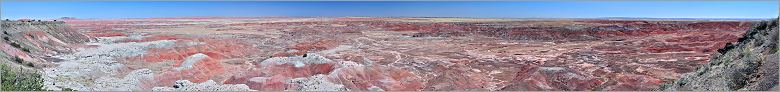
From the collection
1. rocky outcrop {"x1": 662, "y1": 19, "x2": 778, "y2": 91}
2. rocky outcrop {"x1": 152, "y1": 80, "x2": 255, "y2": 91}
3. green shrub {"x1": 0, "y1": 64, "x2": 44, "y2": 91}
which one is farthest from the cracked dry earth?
rocky outcrop {"x1": 662, "y1": 19, "x2": 778, "y2": 91}

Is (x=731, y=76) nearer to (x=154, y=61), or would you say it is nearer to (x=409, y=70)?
(x=409, y=70)

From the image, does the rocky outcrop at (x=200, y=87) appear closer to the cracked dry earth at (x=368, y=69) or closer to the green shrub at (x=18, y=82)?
the cracked dry earth at (x=368, y=69)

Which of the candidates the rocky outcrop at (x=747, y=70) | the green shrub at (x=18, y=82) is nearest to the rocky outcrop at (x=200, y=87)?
the green shrub at (x=18, y=82)

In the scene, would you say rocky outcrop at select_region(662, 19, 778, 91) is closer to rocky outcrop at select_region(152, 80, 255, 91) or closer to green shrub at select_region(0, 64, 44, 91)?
rocky outcrop at select_region(152, 80, 255, 91)

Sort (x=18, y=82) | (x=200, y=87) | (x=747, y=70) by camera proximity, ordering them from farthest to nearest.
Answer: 1. (x=200, y=87)
2. (x=18, y=82)
3. (x=747, y=70)

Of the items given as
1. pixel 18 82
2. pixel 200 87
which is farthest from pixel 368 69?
pixel 18 82

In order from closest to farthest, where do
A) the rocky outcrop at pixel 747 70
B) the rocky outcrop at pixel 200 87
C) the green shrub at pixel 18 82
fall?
1. the rocky outcrop at pixel 747 70
2. the green shrub at pixel 18 82
3. the rocky outcrop at pixel 200 87

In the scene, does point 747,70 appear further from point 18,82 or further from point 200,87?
point 18,82

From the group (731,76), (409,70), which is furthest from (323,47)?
(731,76)
